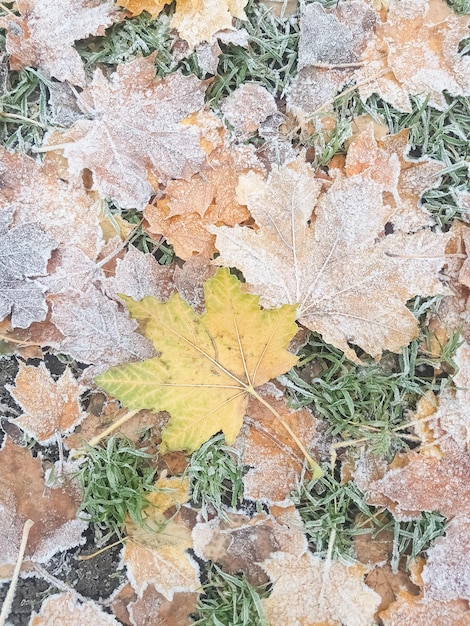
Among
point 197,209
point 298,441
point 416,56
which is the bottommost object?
point 298,441

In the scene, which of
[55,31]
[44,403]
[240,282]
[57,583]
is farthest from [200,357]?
[55,31]

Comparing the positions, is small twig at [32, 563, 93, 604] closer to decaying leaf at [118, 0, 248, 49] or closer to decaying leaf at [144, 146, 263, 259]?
decaying leaf at [144, 146, 263, 259]

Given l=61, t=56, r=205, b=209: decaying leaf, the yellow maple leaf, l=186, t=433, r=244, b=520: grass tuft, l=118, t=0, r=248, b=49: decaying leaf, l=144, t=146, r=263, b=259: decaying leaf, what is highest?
l=118, t=0, r=248, b=49: decaying leaf

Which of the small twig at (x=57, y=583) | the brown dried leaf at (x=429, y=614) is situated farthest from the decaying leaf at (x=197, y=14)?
the brown dried leaf at (x=429, y=614)

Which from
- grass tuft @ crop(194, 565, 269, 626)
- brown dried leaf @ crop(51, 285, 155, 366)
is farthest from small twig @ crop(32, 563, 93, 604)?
brown dried leaf @ crop(51, 285, 155, 366)

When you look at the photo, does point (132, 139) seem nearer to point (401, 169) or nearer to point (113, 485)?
point (401, 169)

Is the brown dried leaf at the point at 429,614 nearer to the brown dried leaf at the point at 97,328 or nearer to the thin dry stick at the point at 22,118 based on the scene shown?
the brown dried leaf at the point at 97,328

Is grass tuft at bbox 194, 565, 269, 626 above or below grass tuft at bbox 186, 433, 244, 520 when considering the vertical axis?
below
